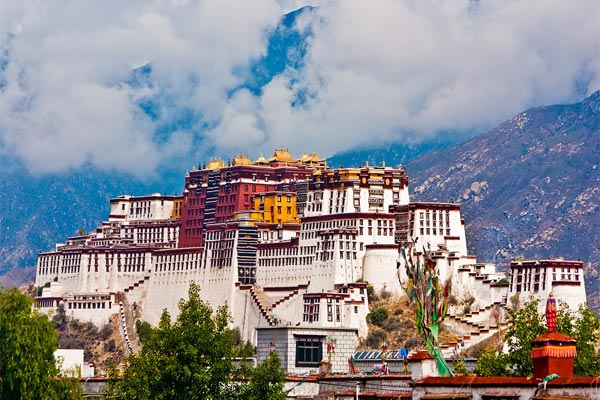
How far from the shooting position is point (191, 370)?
61594 mm

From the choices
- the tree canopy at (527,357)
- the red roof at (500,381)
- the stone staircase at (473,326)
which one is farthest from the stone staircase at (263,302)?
the red roof at (500,381)

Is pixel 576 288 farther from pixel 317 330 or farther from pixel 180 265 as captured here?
pixel 317 330

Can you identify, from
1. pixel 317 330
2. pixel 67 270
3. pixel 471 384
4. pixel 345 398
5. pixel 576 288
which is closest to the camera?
pixel 471 384

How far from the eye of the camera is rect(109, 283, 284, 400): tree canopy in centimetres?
6072

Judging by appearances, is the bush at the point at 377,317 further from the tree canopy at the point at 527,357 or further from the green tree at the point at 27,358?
the green tree at the point at 27,358

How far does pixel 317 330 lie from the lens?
93.8 m

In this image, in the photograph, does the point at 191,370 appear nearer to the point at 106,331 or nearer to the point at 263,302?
the point at 263,302

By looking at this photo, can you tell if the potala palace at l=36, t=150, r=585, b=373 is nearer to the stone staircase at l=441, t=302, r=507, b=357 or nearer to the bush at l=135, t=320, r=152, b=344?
the stone staircase at l=441, t=302, r=507, b=357

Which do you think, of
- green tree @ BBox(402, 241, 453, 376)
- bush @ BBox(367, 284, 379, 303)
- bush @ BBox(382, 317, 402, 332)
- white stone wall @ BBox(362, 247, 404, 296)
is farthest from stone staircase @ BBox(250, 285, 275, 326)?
green tree @ BBox(402, 241, 453, 376)

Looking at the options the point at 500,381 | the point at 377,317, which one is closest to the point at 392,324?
the point at 377,317

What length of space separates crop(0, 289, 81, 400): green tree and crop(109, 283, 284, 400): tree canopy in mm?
7725

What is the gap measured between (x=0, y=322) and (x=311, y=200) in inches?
4234

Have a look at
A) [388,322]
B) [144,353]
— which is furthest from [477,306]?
[144,353]

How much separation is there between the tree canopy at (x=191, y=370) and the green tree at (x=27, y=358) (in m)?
7.72
